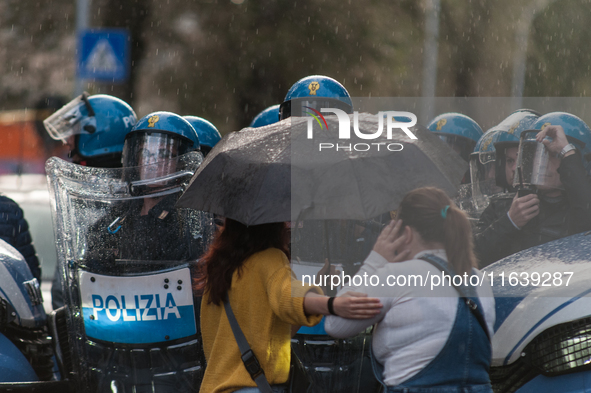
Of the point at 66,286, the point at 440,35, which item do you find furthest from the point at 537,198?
the point at 440,35

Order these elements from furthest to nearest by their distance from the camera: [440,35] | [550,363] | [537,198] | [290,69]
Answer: [290,69] → [440,35] → [537,198] → [550,363]

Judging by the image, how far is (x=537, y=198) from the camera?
109 inches

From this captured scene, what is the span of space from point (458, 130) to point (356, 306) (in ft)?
7.57

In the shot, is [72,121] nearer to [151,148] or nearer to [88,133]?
[88,133]

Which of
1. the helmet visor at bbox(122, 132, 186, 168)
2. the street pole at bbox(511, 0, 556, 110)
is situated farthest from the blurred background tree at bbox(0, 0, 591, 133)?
the helmet visor at bbox(122, 132, 186, 168)

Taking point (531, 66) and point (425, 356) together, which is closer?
point (425, 356)

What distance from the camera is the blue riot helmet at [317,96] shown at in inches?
160

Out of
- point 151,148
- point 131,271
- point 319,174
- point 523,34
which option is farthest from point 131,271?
point 523,34

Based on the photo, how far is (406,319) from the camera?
2188mm

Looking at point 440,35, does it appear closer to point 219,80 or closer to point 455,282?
point 219,80

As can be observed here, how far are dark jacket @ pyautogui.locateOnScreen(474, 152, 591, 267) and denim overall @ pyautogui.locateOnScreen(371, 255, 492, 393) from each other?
1.67 feet

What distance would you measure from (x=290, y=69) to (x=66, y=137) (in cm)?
1027

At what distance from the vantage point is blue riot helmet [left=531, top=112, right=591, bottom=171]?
287cm

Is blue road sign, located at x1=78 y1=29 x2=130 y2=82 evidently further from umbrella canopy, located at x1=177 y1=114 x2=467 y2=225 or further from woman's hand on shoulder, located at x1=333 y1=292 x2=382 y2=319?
woman's hand on shoulder, located at x1=333 y1=292 x2=382 y2=319
